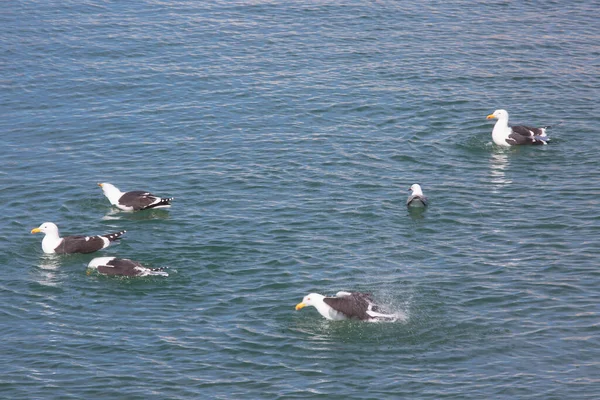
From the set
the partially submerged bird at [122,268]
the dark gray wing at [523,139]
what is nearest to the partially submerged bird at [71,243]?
the partially submerged bird at [122,268]

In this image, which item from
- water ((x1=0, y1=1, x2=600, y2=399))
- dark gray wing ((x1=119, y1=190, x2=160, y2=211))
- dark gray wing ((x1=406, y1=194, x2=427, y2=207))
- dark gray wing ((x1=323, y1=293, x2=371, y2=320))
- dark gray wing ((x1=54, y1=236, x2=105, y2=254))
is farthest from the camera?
dark gray wing ((x1=119, y1=190, x2=160, y2=211))

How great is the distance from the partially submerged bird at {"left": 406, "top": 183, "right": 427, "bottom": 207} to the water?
1.54 feet

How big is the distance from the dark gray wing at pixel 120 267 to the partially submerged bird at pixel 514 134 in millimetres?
13637

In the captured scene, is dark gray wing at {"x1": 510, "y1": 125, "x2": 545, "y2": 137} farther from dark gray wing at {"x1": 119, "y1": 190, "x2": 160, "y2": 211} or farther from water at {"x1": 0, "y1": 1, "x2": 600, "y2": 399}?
dark gray wing at {"x1": 119, "y1": 190, "x2": 160, "y2": 211}

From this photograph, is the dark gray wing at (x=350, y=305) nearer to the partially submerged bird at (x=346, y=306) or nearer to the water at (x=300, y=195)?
the partially submerged bird at (x=346, y=306)

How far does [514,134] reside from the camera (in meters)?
31.4

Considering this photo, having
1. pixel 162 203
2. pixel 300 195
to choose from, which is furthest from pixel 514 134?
pixel 162 203

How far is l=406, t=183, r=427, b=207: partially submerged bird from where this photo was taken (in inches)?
1062

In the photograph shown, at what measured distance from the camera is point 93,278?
2375 cm

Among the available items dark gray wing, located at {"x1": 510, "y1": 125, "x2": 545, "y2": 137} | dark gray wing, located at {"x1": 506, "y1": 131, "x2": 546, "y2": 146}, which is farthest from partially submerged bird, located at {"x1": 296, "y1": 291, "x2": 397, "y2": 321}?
dark gray wing, located at {"x1": 510, "y1": 125, "x2": 545, "y2": 137}

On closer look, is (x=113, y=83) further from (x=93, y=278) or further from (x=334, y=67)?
(x=93, y=278)

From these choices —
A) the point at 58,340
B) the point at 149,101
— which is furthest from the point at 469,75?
the point at 58,340

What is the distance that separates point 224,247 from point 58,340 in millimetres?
5543

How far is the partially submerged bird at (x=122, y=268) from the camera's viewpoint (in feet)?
76.5
